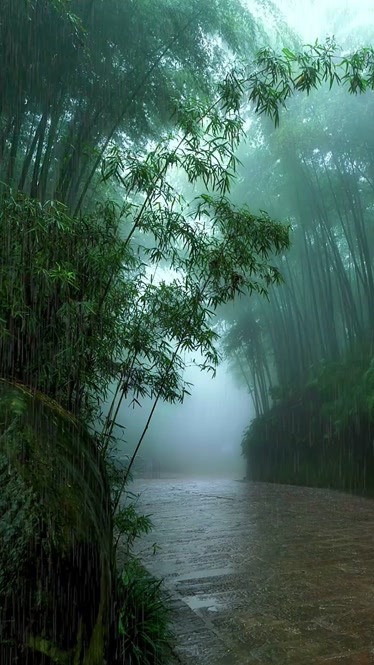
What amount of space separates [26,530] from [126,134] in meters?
4.91

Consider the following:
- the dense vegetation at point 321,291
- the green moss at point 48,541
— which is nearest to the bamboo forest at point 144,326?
the green moss at point 48,541

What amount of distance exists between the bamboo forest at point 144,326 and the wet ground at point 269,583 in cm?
2

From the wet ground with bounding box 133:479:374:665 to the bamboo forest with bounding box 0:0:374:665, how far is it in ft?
0.05

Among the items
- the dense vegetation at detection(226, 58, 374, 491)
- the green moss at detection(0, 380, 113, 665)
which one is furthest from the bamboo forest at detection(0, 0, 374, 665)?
the dense vegetation at detection(226, 58, 374, 491)

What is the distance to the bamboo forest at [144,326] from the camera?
6.34ft

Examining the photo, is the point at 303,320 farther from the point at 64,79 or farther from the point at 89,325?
the point at 89,325

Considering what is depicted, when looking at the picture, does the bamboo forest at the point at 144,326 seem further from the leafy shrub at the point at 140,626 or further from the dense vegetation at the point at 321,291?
the dense vegetation at the point at 321,291

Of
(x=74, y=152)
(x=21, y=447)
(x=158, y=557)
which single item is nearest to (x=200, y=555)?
(x=158, y=557)

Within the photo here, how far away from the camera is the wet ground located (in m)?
2.40

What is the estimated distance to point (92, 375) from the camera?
301 cm

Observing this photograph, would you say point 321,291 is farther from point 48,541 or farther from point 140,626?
point 48,541

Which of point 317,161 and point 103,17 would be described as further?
point 317,161

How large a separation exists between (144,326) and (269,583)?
1.78 m

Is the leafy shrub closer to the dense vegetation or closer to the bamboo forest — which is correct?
the bamboo forest
